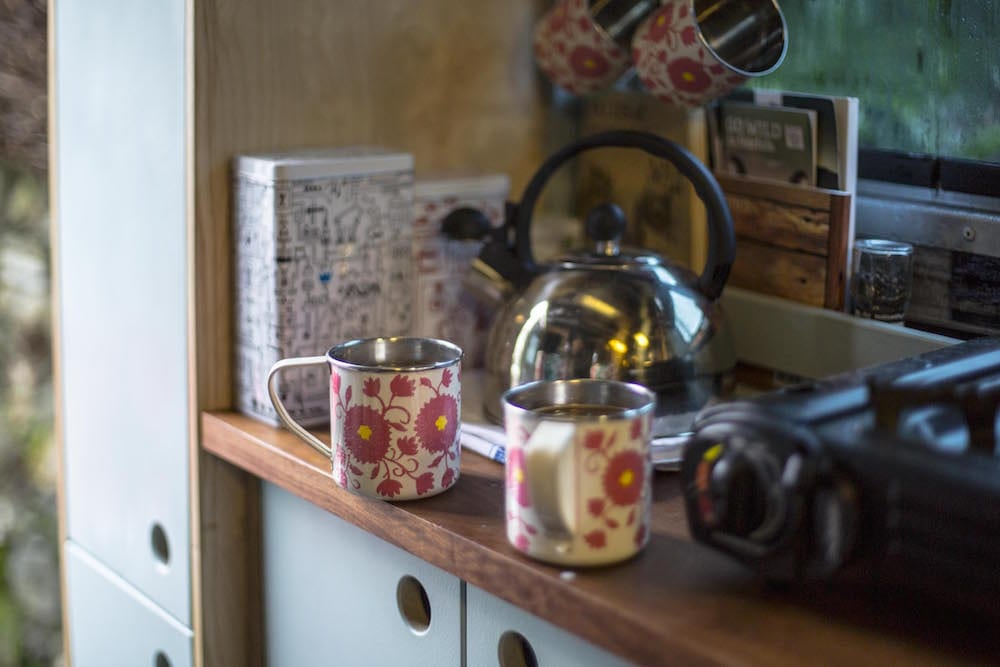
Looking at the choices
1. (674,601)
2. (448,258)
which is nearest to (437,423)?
(674,601)

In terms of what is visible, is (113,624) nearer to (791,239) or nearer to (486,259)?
(486,259)

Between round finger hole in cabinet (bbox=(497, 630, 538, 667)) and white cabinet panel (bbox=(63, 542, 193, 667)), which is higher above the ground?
round finger hole in cabinet (bbox=(497, 630, 538, 667))

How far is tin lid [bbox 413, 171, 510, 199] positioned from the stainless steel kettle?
16 centimetres

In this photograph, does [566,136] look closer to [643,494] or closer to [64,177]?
[64,177]

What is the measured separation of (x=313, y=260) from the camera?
111cm

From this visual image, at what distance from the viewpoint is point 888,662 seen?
670 millimetres

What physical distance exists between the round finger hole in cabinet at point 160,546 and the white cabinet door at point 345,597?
0.13 meters

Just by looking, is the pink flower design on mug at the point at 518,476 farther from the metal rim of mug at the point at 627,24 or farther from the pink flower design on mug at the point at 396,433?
the metal rim of mug at the point at 627,24

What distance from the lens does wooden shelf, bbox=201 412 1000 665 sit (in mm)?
685

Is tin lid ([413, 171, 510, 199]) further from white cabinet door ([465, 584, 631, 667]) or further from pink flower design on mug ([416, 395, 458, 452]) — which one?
white cabinet door ([465, 584, 631, 667])

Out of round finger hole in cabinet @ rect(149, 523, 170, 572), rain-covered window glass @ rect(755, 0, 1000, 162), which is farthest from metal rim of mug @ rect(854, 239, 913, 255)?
round finger hole in cabinet @ rect(149, 523, 170, 572)

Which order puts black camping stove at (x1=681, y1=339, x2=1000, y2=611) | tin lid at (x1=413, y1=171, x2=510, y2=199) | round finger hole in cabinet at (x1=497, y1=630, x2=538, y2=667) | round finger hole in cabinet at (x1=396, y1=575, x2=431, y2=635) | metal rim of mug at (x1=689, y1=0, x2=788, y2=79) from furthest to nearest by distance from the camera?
tin lid at (x1=413, y1=171, x2=510, y2=199) < metal rim of mug at (x1=689, y1=0, x2=788, y2=79) < round finger hole in cabinet at (x1=396, y1=575, x2=431, y2=635) < round finger hole in cabinet at (x1=497, y1=630, x2=538, y2=667) < black camping stove at (x1=681, y1=339, x2=1000, y2=611)

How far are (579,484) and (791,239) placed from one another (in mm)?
518

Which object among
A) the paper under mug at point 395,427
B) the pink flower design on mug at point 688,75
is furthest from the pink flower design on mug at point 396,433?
the pink flower design on mug at point 688,75
